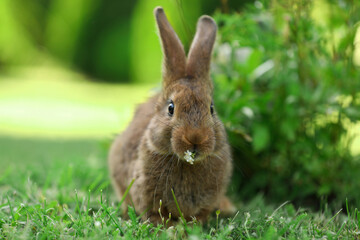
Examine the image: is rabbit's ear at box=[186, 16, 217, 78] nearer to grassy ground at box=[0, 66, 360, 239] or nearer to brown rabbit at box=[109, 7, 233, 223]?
brown rabbit at box=[109, 7, 233, 223]

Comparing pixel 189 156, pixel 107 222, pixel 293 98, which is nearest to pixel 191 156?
pixel 189 156

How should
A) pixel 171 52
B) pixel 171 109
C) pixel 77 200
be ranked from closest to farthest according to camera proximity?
pixel 77 200, pixel 171 109, pixel 171 52

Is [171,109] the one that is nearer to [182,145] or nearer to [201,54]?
[182,145]

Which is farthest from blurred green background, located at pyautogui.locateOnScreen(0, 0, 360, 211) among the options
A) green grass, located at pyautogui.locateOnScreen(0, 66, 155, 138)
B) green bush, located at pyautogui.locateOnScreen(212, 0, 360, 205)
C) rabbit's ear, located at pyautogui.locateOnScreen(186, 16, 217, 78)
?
green grass, located at pyautogui.locateOnScreen(0, 66, 155, 138)

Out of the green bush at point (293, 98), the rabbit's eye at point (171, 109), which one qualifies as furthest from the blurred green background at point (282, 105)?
the rabbit's eye at point (171, 109)

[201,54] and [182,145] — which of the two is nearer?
[182,145]

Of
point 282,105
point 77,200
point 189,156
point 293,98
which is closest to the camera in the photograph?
point 189,156

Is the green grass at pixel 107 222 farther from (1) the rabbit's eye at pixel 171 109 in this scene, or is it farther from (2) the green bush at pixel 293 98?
(1) the rabbit's eye at pixel 171 109

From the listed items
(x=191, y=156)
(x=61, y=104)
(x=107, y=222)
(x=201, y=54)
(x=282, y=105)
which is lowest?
(x=61, y=104)
